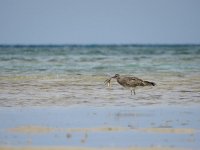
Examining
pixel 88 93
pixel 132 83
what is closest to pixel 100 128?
pixel 88 93

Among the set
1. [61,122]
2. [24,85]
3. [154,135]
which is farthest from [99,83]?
[154,135]

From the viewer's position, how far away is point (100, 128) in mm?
11633

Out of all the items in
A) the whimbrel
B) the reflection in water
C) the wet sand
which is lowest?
the reflection in water

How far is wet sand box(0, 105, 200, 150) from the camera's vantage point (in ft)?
33.0

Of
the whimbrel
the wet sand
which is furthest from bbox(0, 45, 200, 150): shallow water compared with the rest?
the whimbrel

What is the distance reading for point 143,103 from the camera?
15.7 m

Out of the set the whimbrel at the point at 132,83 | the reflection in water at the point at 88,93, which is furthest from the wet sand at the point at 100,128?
the whimbrel at the point at 132,83

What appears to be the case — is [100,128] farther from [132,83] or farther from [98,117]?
[132,83]

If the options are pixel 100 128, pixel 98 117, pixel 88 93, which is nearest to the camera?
pixel 100 128

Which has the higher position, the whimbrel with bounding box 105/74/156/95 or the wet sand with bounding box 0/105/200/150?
the whimbrel with bounding box 105/74/156/95

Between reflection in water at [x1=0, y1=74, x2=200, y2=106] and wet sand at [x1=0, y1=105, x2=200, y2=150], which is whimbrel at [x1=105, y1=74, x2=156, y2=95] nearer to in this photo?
reflection in water at [x1=0, y1=74, x2=200, y2=106]

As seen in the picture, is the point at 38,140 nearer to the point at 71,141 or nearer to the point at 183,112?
the point at 71,141

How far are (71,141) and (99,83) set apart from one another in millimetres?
11675

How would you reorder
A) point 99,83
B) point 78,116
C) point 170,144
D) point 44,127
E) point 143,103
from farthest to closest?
point 99,83, point 143,103, point 78,116, point 44,127, point 170,144
